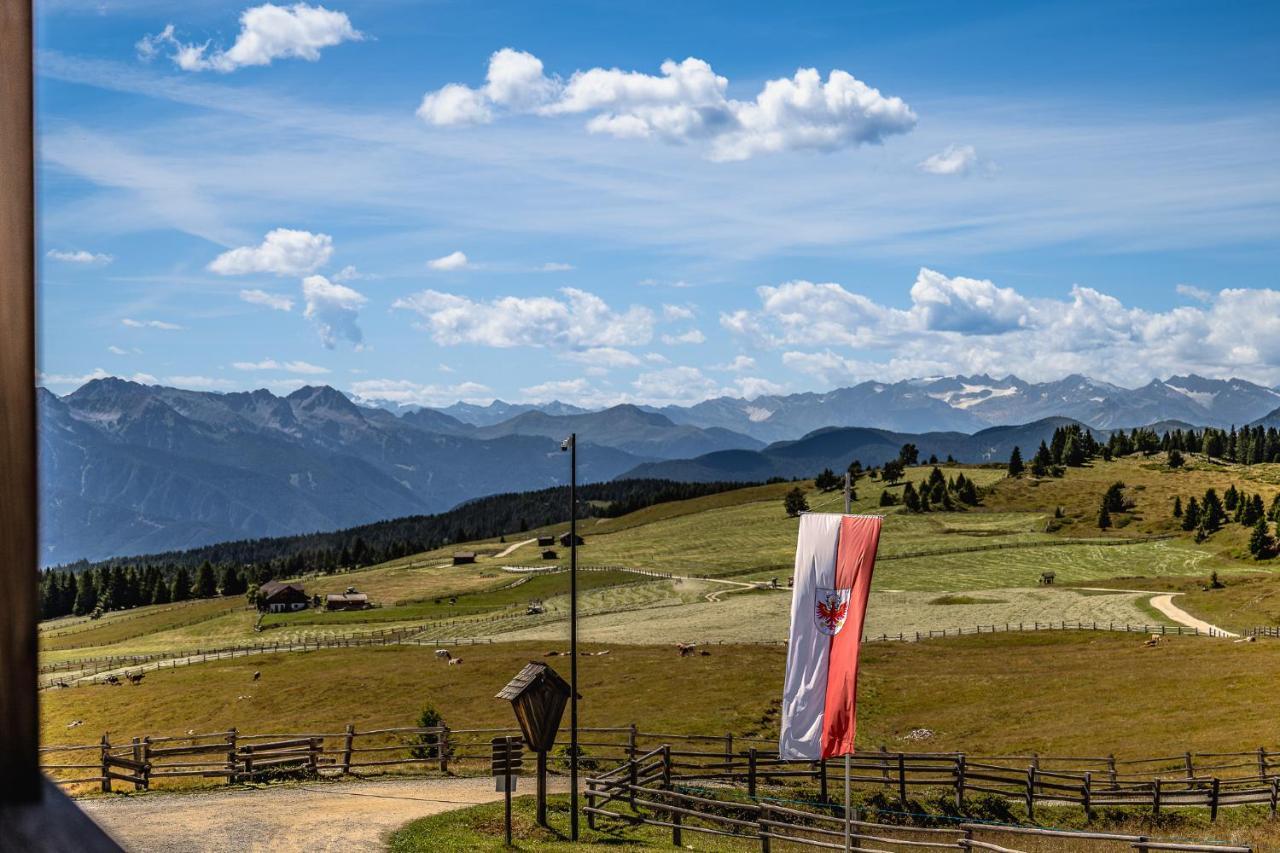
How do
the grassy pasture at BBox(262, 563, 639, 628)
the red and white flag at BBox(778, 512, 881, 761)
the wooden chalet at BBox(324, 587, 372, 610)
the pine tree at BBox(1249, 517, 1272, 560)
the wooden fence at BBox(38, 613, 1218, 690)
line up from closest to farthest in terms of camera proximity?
the red and white flag at BBox(778, 512, 881, 761), the wooden fence at BBox(38, 613, 1218, 690), the pine tree at BBox(1249, 517, 1272, 560), the grassy pasture at BBox(262, 563, 639, 628), the wooden chalet at BBox(324, 587, 372, 610)

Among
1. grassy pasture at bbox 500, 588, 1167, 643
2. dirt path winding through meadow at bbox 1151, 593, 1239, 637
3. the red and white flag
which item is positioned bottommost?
grassy pasture at bbox 500, 588, 1167, 643

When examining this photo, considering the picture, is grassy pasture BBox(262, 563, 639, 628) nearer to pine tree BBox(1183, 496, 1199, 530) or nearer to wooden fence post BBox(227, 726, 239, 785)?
pine tree BBox(1183, 496, 1199, 530)

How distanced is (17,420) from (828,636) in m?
20.4

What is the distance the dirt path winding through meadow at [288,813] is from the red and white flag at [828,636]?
568 inches

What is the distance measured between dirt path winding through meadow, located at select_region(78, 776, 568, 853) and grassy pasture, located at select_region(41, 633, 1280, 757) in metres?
22.5

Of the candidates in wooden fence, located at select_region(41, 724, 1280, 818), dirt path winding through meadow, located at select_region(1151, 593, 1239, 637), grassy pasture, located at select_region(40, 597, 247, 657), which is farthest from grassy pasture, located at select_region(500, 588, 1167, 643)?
grassy pasture, located at select_region(40, 597, 247, 657)

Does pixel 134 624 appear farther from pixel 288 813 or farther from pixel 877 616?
pixel 288 813

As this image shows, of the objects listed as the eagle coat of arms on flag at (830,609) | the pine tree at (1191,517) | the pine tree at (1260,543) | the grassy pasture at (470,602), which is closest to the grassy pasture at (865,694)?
the eagle coat of arms on flag at (830,609)

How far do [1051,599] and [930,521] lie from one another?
80.2 meters

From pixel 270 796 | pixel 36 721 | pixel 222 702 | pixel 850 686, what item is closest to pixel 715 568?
pixel 222 702

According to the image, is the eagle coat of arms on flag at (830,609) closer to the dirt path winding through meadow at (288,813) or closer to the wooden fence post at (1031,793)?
the dirt path winding through meadow at (288,813)

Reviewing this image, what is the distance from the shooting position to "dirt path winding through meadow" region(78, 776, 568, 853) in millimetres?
29312

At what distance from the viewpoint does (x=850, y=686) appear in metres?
20.7

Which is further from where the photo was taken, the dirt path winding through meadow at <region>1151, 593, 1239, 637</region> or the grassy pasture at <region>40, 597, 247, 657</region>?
the grassy pasture at <region>40, 597, 247, 657</region>
